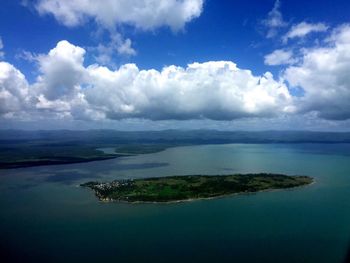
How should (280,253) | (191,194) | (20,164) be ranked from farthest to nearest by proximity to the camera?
(20,164), (191,194), (280,253)

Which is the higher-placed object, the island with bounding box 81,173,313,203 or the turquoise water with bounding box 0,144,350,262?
the island with bounding box 81,173,313,203

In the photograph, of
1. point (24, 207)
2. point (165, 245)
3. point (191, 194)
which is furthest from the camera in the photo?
point (191, 194)

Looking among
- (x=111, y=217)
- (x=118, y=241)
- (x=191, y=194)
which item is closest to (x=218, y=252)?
(x=118, y=241)

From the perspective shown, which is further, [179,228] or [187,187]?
[187,187]

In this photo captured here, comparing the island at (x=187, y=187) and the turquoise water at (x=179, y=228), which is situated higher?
the island at (x=187, y=187)

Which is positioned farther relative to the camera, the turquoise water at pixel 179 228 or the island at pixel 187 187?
the island at pixel 187 187

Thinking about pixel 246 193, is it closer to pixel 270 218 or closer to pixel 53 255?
pixel 270 218

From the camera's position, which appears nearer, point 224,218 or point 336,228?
point 336,228

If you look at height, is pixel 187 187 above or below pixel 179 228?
above
